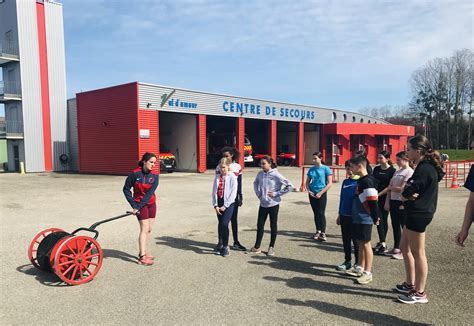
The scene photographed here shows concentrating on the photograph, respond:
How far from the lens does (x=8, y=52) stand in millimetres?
25422

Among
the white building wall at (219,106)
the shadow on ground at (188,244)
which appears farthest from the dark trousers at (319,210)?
the white building wall at (219,106)

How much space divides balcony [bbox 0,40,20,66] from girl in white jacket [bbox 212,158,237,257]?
2578 cm

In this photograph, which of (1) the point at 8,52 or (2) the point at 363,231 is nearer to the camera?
(2) the point at 363,231

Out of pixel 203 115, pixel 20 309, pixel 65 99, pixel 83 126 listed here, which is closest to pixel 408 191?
pixel 20 309

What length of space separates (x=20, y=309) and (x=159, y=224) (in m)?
4.31

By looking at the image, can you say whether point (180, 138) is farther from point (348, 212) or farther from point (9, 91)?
point (348, 212)

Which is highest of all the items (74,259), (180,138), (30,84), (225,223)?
(30,84)

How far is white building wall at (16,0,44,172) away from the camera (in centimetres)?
2517

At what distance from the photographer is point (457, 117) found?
60.4 m

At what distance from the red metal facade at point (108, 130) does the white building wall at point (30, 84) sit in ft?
11.1

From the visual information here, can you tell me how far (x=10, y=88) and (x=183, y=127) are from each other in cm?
1319

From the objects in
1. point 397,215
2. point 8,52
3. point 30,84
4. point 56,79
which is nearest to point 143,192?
point 397,215

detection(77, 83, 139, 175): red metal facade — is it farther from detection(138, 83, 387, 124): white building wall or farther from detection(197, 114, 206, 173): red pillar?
detection(197, 114, 206, 173): red pillar

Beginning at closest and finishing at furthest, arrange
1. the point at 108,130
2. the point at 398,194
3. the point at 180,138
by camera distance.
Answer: the point at 398,194 < the point at 108,130 < the point at 180,138
